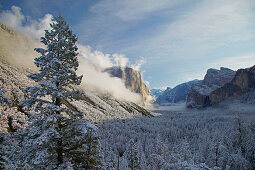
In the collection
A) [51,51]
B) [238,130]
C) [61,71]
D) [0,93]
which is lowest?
[238,130]

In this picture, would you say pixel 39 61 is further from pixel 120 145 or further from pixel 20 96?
pixel 20 96

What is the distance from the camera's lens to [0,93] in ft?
29.3

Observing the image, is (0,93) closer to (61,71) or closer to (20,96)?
(61,71)

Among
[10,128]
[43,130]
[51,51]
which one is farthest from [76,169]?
[10,128]

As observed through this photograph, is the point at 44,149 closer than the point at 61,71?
Yes

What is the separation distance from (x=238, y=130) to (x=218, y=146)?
24.5m

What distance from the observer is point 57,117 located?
8391 mm

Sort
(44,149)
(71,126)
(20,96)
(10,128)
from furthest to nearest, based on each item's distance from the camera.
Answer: (20,96)
(10,128)
(71,126)
(44,149)

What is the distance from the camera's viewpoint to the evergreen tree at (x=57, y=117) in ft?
26.4

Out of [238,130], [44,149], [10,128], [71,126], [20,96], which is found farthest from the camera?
[20,96]

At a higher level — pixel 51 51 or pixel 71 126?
pixel 51 51

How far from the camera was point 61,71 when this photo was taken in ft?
29.0

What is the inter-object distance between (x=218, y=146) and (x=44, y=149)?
34.6 meters

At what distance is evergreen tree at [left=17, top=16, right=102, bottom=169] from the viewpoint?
8.06m
